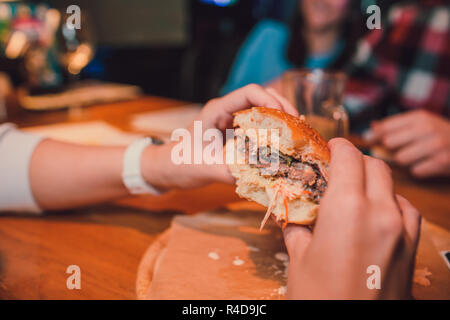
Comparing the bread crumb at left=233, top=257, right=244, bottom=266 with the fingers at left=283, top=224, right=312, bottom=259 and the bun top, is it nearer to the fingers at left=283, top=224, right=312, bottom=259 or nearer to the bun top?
the fingers at left=283, top=224, right=312, bottom=259

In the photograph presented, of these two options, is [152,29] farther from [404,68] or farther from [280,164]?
[280,164]

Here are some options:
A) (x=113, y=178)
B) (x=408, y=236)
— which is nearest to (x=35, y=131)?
(x=113, y=178)

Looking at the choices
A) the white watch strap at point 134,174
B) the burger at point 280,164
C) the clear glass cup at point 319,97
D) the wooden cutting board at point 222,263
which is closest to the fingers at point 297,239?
the burger at point 280,164

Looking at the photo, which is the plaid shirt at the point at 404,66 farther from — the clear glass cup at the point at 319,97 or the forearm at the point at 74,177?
the forearm at the point at 74,177

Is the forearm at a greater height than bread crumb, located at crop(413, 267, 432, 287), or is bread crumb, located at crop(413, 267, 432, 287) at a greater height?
the forearm

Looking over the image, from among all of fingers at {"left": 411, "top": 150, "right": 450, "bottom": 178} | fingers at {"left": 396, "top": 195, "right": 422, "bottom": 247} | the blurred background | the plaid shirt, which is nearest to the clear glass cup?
fingers at {"left": 411, "top": 150, "right": 450, "bottom": 178}

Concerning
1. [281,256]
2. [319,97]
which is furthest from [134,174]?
[319,97]

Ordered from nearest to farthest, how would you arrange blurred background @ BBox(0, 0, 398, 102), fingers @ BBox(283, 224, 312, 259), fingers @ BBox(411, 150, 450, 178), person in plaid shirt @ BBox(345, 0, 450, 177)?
fingers @ BBox(283, 224, 312, 259) → fingers @ BBox(411, 150, 450, 178) → person in plaid shirt @ BBox(345, 0, 450, 177) → blurred background @ BBox(0, 0, 398, 102)
